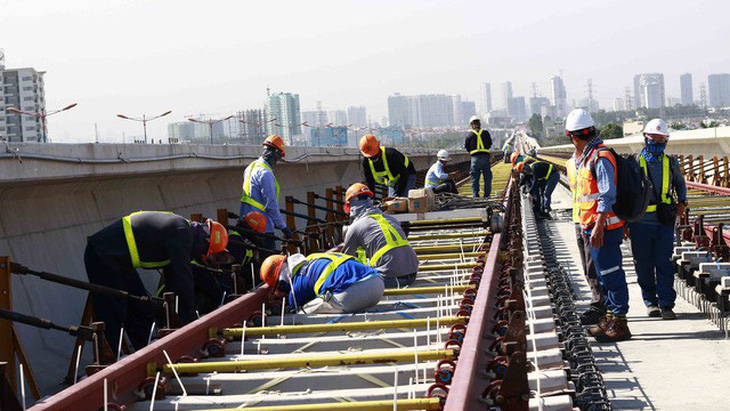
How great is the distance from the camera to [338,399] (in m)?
5.93

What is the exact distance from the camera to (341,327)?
802 centimetres

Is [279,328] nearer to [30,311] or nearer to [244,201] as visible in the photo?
[30,311]

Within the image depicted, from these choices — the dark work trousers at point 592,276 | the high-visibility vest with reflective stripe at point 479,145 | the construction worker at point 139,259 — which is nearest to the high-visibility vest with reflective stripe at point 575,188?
the dark work trousers at point 592,276

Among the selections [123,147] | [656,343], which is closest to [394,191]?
[123,147]

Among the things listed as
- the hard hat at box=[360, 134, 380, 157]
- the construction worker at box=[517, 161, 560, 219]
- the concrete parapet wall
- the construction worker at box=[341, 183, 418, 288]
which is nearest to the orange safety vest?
the construction worker at box=[341, 183, 418, 288]

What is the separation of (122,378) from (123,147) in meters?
6.01

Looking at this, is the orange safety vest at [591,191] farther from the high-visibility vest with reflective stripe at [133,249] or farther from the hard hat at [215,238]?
the high-visibility vest with reflective stripe at [133,249]

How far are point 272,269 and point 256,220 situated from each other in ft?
13.0

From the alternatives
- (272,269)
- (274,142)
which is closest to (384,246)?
(272,269)

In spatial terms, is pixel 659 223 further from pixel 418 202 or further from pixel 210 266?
pixel 418 202

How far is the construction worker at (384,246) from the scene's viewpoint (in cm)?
1005

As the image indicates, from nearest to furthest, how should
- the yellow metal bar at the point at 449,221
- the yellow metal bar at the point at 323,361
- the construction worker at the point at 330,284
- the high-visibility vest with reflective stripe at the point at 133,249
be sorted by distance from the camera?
the yellow metal bar at the point at 323,361 → the construction worker at the point at 330,284 → the high-visibility vest with reflective stripe at the point at 133,249 → the yellow metal bar at the point at 449,221

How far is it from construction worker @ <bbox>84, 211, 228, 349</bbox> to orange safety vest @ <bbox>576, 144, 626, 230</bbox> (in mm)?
3484

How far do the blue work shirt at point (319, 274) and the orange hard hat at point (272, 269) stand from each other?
0.17m
